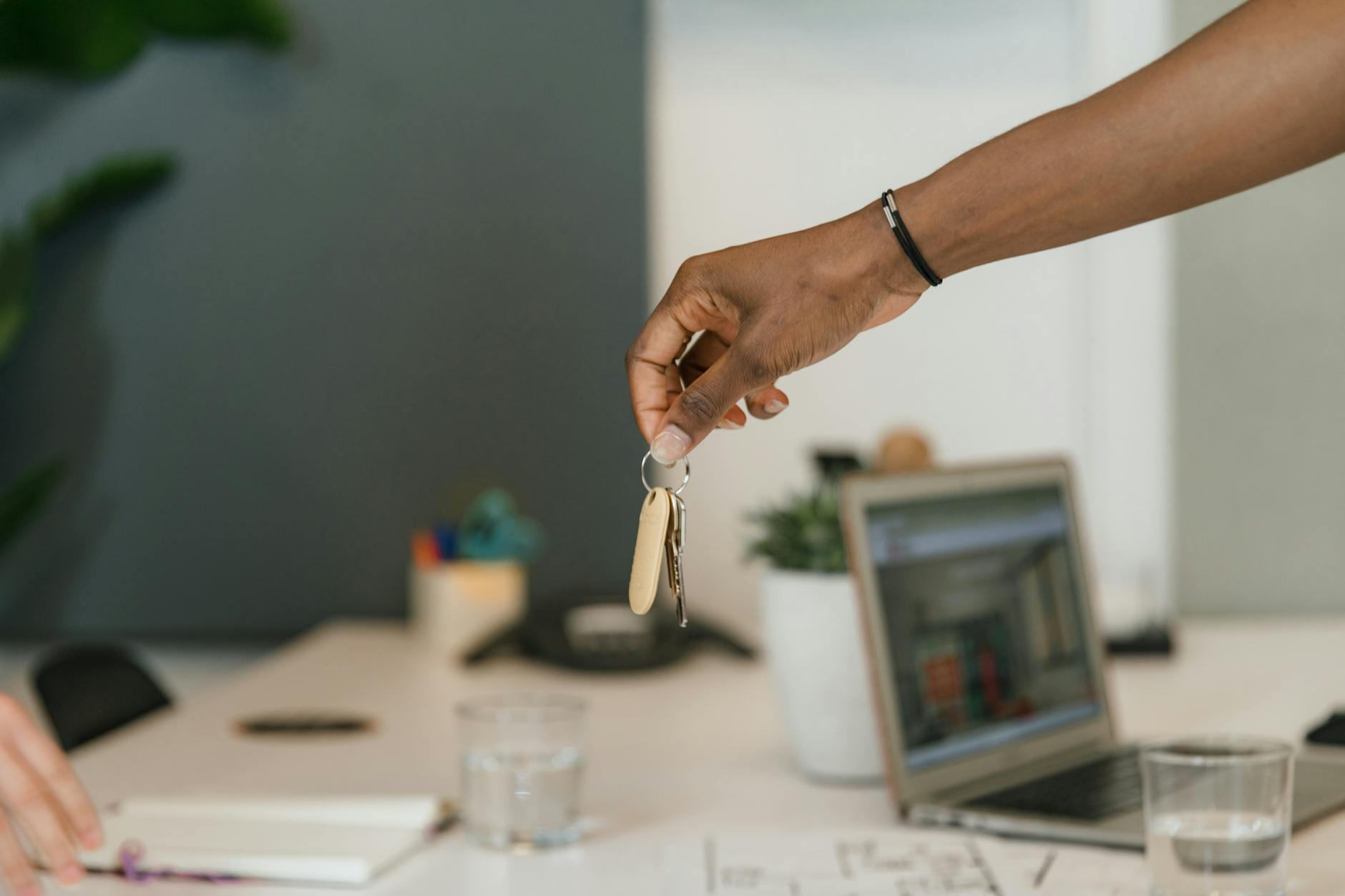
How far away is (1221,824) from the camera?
2.88ft

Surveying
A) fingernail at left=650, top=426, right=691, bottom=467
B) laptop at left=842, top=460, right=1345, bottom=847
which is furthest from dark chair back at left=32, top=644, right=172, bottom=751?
fingernail at left=650, top=426, right=691, bottom=467

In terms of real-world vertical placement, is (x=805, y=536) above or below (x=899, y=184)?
below

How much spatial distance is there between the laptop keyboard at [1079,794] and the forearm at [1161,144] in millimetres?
501

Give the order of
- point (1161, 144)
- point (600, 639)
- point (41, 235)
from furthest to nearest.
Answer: point (41, 235), point (600, 639), point (1161, 144)

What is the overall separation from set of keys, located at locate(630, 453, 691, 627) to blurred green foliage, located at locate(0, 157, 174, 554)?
4.96 ft

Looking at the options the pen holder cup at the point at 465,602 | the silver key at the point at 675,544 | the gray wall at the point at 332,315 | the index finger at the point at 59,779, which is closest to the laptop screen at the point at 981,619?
the silver key at the point at 675,544

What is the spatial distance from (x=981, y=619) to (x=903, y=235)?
0.54 metres

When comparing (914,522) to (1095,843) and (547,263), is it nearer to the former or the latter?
(1095,843)

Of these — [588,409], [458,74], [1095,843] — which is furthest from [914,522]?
[458,74]

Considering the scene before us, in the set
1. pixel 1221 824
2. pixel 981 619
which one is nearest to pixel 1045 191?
pixel 1221 824

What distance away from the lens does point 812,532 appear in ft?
4.12

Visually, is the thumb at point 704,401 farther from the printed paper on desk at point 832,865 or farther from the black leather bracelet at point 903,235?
the printed paper on desk at point 832,865

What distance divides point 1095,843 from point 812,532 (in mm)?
361

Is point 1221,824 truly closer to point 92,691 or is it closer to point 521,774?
point 521,774
